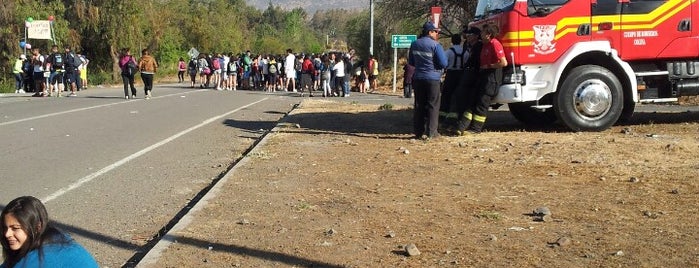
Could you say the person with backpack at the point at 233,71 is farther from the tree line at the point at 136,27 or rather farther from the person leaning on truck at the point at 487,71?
the person leaning on truck at the point at 487,71

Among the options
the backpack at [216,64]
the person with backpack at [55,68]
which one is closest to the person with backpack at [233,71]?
the backpack at [216,64]

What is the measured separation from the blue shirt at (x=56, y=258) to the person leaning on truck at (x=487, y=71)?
325 inches

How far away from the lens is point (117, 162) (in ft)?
31.8

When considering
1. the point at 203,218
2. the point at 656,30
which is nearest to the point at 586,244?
the point at 203,218

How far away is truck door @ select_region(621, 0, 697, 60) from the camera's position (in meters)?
11.2

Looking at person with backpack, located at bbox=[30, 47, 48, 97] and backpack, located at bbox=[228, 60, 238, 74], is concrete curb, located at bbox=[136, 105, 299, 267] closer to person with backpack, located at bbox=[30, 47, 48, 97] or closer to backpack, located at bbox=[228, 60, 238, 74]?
person with backpack, located at bbox=[30, 47, 48, 97]

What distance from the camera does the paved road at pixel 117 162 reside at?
6.42m

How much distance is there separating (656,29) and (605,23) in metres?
0.86

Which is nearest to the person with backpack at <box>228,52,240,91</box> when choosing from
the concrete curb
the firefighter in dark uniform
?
the firefighter in dark uniform

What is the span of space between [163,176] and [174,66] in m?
61.8

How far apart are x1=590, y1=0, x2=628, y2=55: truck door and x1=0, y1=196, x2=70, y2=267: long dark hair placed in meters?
9.48

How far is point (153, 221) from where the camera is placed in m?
6.46

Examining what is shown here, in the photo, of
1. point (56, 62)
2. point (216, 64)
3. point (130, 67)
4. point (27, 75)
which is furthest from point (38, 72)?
point (216, 64)

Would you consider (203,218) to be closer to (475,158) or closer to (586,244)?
(586,244)
